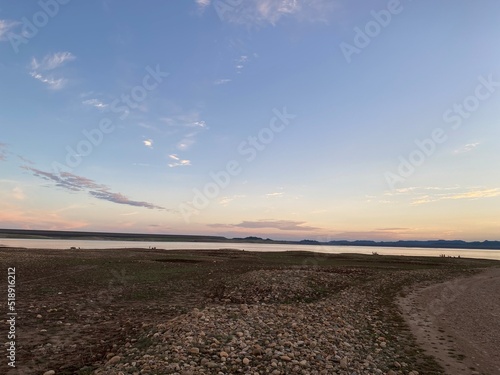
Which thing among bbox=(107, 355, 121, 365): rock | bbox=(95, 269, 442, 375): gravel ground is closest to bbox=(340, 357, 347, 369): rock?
bbox=(95, 269, 442, 375): gravel ground

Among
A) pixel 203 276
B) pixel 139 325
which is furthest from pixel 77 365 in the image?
pixel 203 276

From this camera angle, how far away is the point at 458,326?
17.9 metres

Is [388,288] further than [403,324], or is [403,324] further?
[388,288]

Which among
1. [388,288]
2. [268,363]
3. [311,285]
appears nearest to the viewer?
[268,363]

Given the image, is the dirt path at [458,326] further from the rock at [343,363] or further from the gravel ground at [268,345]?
the rock at [343,363]

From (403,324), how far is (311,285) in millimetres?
12113

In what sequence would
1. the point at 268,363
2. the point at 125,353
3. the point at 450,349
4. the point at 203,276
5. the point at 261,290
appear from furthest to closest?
1. the point at 203,276
2. the point at 261,290
3. the point at 450,349
4. the point at 125,353
5. the point at 268,363

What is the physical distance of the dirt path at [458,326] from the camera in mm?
12320

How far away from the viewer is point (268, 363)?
1038 cm

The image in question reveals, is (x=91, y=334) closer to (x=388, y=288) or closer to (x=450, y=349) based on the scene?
(x=450, y=349)

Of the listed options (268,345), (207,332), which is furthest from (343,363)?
(207,332)

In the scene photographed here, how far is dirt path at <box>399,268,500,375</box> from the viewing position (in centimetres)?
1232

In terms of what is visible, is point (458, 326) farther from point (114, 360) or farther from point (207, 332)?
point (114, 360)

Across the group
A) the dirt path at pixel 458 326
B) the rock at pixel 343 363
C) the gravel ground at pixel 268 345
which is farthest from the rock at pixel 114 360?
the dirt path at pixel 458 326
